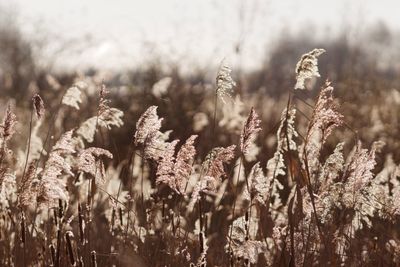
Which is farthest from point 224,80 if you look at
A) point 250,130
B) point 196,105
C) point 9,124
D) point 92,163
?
point 196,105

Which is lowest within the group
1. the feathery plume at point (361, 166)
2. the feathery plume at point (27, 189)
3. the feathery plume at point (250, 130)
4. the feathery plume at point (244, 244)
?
the feathery plume at point (244, 244)

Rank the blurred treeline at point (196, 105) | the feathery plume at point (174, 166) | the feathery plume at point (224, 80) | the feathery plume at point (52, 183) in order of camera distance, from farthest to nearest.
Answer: the blurred treeline at point (196, 105)
the feathery plume at point (224, 80)
the feathery plume at point (174, 166)
the feathery plume at point (52, 183)

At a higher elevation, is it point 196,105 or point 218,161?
point 196,105

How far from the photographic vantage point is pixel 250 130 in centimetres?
271

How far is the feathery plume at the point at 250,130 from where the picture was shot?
2.67 meters

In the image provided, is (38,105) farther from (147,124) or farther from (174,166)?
(174,166)

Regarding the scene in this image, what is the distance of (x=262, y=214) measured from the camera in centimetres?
352

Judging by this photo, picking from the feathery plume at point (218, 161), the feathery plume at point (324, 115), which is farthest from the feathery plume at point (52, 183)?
the feathery plume at point (324, 115)

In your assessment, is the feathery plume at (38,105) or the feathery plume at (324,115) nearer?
the feathery plume at (324,115)

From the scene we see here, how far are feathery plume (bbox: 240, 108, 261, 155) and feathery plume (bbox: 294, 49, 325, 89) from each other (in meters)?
0.20

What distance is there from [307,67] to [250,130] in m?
0.32

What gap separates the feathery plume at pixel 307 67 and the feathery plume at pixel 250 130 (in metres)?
0.20

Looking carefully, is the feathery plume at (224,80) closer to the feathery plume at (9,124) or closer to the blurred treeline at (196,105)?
the feathery plume at (9,124)

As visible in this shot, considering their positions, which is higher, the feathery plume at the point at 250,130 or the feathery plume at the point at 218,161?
the feathery plume at the point at 250,130
